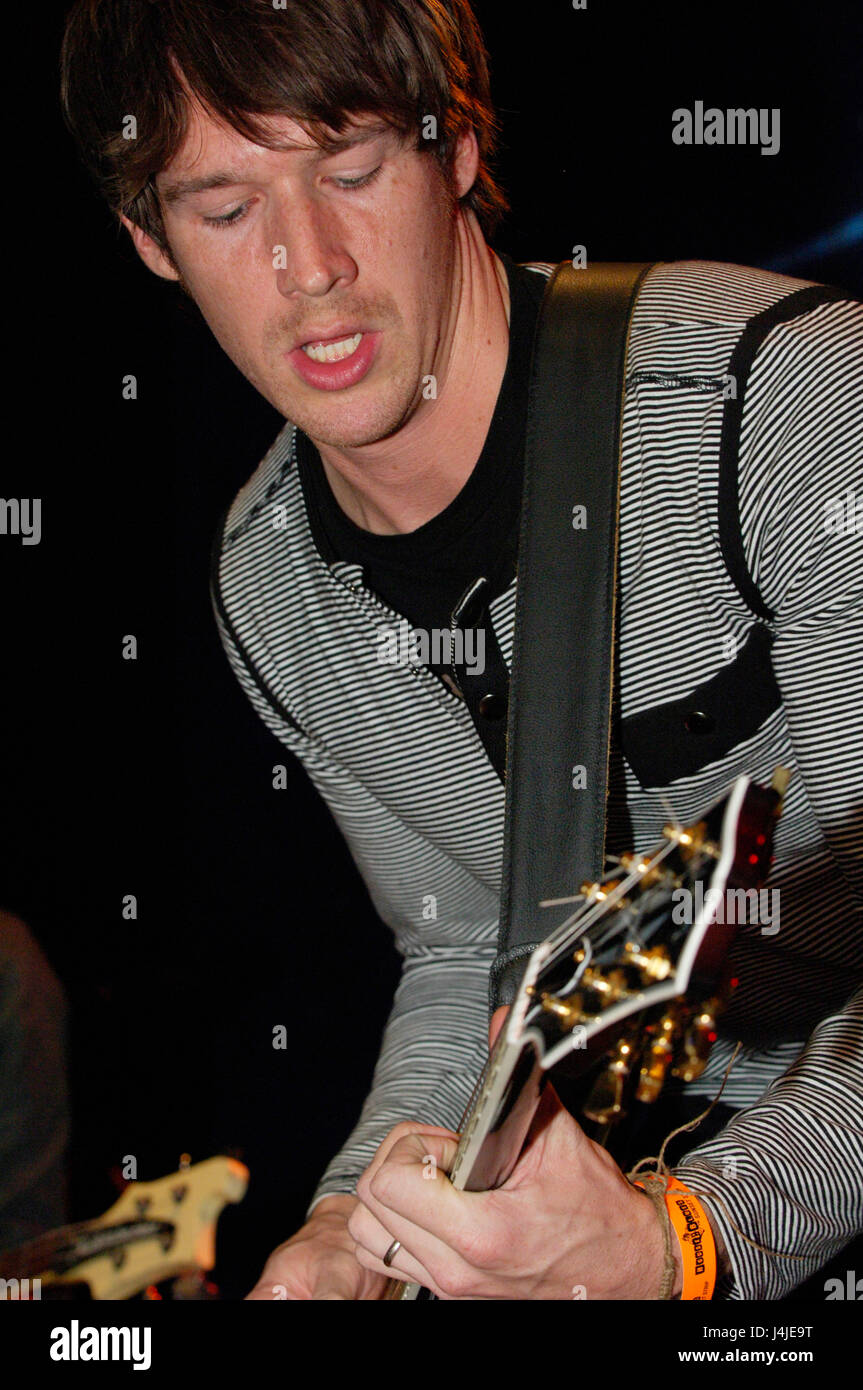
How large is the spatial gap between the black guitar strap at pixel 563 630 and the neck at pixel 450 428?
0.33 feet

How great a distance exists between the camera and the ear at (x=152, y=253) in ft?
4.44

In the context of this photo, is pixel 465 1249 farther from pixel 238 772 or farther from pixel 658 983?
pixel 238 772

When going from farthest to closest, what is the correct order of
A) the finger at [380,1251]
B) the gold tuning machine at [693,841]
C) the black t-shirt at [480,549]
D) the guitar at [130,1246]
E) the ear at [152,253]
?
the guitar at [130,1246], the ear at [152,253], the black t-shirt at [480,549], the finger at [380,1251], the gold tuning machine at [693,841]

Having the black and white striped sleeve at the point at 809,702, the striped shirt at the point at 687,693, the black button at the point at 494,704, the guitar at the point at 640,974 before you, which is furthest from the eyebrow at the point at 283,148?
the guitar at the point at 640,974

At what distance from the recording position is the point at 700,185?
1675mm

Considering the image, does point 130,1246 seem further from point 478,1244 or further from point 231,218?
point 231,218

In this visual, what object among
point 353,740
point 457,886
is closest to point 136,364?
point 353,740

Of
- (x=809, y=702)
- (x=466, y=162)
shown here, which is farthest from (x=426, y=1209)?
(x=466, y=162)

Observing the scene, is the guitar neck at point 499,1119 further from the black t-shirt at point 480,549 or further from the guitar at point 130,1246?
the guitar at point 130,1246

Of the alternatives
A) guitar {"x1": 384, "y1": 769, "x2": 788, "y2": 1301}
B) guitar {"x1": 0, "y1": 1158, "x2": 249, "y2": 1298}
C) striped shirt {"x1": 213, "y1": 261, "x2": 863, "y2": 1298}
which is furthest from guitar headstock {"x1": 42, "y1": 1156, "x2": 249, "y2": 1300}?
guitar {"x1": 384, "y1": 769, "x2": 788, "y2": 1301}

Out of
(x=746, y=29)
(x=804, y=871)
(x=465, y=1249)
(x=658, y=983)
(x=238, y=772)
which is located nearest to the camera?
(x=658, y=983)

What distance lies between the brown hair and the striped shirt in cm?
29

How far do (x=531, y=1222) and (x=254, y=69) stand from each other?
0.98 metres

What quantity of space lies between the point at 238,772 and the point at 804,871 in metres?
1.00
